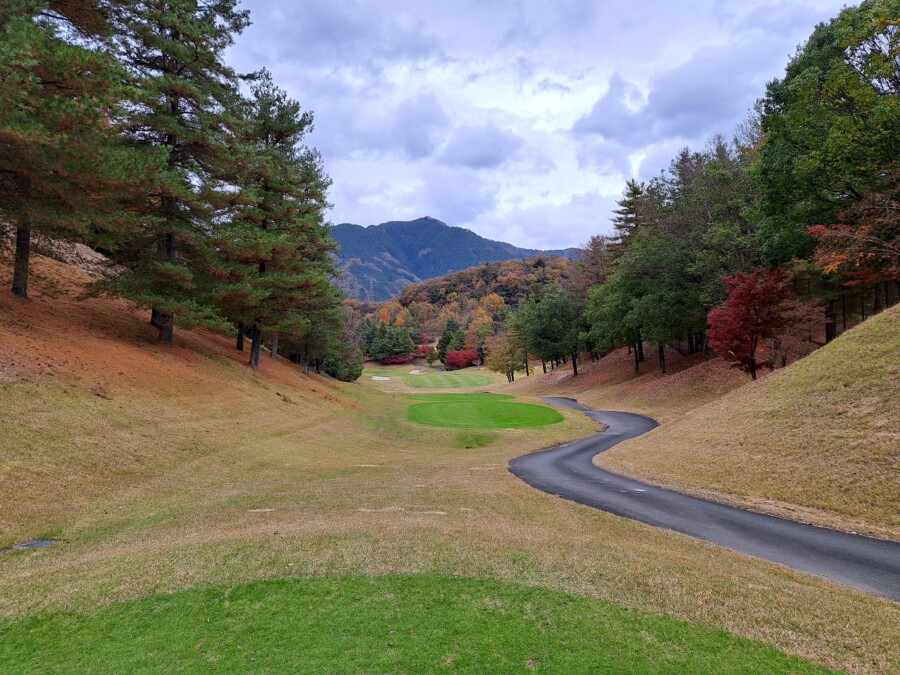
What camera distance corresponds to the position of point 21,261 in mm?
16406

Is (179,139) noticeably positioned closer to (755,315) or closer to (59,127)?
(59,127)

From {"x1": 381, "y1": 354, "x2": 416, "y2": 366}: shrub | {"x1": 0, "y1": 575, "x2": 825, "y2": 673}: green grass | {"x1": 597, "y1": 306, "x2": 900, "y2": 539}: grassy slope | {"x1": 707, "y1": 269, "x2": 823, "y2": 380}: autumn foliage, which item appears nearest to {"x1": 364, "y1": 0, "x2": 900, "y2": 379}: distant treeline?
{"x1": 707, "y1": 269, "x2": 823, "y2": 380}: autumn foliage

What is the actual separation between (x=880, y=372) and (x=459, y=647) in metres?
16.2

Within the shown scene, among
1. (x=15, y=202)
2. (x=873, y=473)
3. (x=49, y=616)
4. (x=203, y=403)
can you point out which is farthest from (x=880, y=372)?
(x=15, y=202)

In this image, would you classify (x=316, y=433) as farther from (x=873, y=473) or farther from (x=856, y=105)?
(x=856, y=105)

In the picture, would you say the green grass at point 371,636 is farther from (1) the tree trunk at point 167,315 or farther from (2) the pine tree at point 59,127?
(1) the tree trunk at point 167,315

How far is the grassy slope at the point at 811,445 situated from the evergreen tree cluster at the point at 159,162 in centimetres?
1994

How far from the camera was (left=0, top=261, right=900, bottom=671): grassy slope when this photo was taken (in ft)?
17.9

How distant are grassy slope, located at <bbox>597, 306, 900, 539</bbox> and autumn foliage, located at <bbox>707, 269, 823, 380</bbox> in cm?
577

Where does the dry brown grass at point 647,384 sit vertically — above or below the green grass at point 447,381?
above

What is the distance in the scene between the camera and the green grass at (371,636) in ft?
13.4

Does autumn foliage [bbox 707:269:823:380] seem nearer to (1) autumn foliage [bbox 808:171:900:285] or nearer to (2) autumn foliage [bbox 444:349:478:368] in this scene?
(1) autumn foliage [bbox 808:171:900:285]

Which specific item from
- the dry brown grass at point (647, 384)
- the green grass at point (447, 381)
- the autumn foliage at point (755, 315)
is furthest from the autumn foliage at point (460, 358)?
the autumn foliage at point (755, 315)

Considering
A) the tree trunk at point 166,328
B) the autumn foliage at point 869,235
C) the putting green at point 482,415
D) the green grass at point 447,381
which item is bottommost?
the green grass at point 447,381
